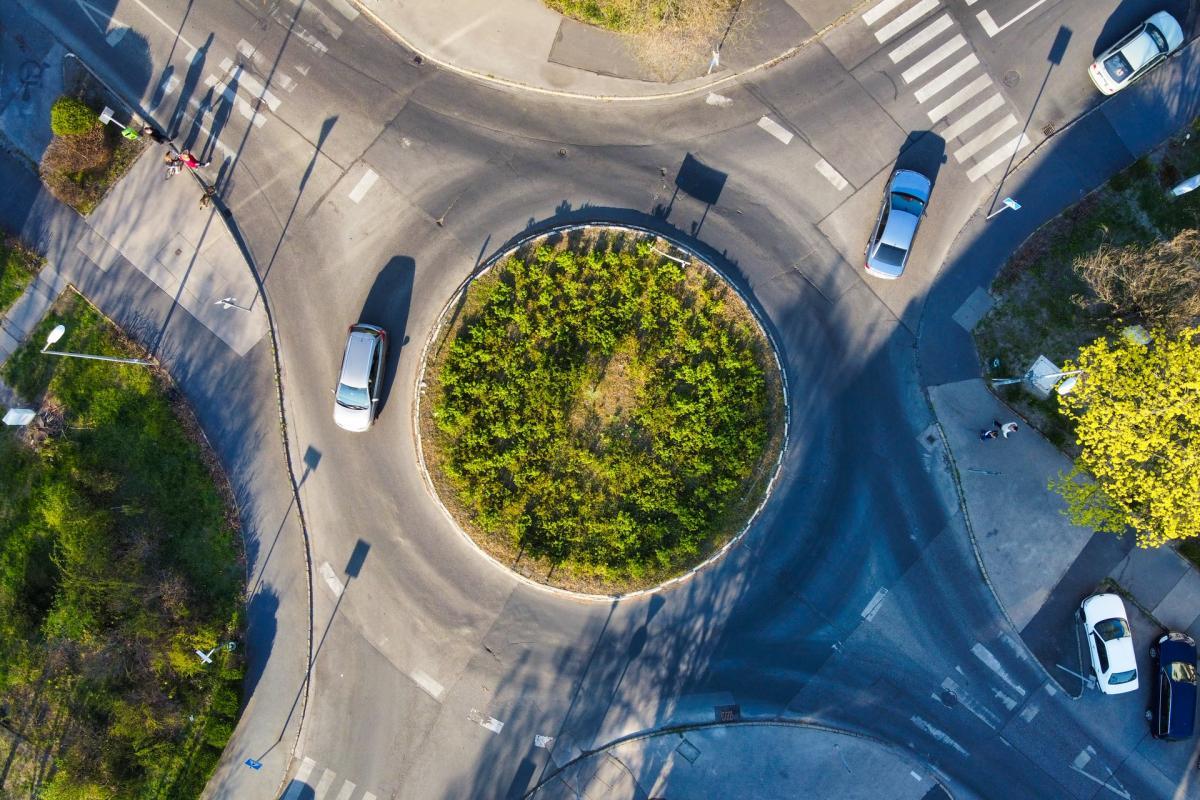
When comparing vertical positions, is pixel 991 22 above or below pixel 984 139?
above

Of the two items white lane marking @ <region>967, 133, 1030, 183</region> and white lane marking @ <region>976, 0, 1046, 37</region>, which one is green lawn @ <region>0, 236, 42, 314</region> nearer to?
white lane marking @ <region>967, 133, 1030, 183</region>

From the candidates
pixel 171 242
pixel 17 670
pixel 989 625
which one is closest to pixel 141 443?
pixel 171 242

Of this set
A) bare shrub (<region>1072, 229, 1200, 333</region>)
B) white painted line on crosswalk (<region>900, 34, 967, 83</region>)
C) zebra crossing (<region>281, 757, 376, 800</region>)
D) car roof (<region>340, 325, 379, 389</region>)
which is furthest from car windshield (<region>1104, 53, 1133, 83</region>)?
zebra crossing (<region>281, 757, 376, 800</region>)

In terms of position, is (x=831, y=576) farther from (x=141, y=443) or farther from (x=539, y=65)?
(x=141, y=443)

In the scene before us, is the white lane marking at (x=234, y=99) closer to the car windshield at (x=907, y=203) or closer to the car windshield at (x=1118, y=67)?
the car windshield at (x=907, y=203)

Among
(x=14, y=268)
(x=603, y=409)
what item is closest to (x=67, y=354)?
(x=14, y=268)

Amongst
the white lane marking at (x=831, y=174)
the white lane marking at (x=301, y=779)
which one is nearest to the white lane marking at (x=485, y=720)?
the white lane marking at (x=301, y=779)

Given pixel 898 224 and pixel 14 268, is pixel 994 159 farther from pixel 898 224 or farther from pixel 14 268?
pixel 14 268
